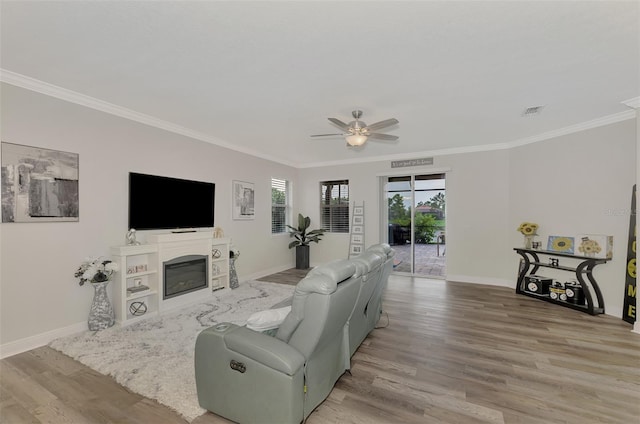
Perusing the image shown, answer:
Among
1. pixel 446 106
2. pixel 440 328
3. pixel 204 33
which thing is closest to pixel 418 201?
pixel 446 106

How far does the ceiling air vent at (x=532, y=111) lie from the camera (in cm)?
365

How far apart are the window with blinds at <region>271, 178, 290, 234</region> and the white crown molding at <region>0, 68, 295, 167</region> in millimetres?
1985

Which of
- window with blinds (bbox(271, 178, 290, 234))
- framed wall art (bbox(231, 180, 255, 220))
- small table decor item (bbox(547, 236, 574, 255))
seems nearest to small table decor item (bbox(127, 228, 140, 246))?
framed wall art (bbox(231, 180, 255, 220))

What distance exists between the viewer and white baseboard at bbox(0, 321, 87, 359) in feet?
9.12

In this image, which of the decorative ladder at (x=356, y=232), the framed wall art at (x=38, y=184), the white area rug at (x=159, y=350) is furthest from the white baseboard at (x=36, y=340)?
the decorative ladder at (x=356, y=232)

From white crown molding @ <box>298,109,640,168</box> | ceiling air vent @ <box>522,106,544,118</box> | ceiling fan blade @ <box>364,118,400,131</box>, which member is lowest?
ceiling fan blade @ <box>364,118,400,131</box>

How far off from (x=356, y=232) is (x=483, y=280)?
2817mm

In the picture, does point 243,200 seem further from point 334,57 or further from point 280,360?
point 280,360

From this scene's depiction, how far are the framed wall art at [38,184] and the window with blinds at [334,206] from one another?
16.6 feet

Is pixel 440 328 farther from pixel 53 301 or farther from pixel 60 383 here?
pixel 53 301

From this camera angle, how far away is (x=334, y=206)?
24.0 feet

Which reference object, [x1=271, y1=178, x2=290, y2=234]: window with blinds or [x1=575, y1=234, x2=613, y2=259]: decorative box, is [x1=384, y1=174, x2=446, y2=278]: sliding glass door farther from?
[x1=271, y1=178, x2=290, y2=234]: window with blinds

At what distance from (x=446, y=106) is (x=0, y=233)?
506cm

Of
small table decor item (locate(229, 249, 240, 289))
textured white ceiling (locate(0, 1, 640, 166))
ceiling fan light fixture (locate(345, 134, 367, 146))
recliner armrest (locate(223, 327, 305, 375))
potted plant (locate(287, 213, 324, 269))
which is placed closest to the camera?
recliner armrest (locate(223, 327, 305, 375))
